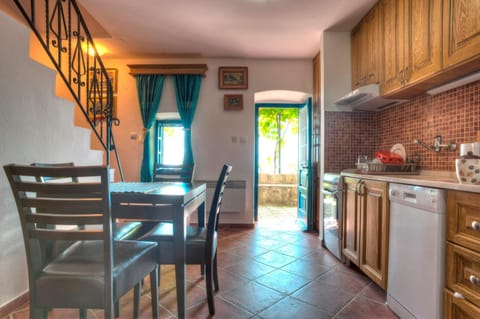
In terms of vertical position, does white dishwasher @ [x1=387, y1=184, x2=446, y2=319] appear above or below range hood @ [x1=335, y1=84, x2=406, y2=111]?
below

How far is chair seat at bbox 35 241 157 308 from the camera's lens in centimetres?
103

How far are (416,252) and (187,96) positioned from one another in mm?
3343

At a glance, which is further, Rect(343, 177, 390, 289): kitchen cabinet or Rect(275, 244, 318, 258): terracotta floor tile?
Rect(275, 244, 318, 258): terracotta floor tile

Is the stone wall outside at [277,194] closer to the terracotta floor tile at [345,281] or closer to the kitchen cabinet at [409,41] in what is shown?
the terracotta floor tile at [345,281]

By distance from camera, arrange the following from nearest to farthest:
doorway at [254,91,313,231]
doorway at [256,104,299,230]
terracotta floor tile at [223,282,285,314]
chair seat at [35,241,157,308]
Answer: chair seat at [35,241,157,308], terracotta floor tile at [223,282,285,314], doorway at [254,91,313,231], doorway at [256,104,299,230]

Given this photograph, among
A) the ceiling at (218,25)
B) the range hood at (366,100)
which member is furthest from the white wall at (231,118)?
the range hood at (366,100)

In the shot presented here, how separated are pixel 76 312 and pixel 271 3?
3030 millimetres

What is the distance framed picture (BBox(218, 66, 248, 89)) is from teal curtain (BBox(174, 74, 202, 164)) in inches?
13.3

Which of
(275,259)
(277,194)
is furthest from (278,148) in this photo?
(275,259)

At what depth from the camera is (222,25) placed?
9.75 ft

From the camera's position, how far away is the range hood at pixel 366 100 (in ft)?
8.15

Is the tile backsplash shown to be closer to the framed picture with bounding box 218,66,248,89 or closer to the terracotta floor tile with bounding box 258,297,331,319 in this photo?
the framed picture with bounding box 218,66,248,89

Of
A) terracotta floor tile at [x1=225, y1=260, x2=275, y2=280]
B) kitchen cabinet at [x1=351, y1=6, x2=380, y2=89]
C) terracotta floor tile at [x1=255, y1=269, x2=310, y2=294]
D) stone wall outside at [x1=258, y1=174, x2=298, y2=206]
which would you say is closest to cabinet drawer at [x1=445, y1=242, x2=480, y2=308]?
terracotta floor tile at [x1=255, y1=269, x2=310, y2=294]

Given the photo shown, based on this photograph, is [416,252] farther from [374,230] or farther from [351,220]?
[351,220]
